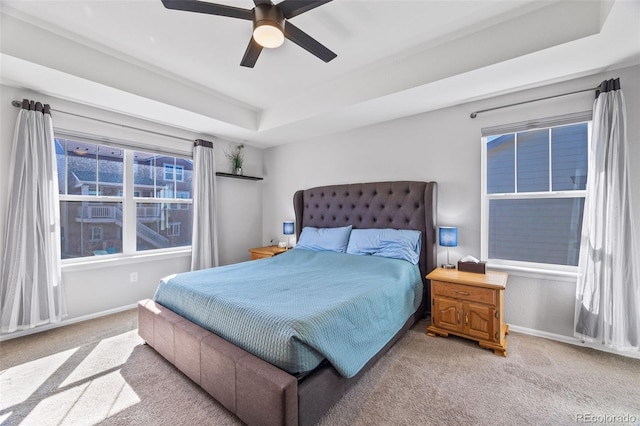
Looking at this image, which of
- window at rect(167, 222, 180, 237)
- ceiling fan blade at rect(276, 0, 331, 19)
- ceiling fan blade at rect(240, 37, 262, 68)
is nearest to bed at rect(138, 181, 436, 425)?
window at rect(167, 222, 180, 237)

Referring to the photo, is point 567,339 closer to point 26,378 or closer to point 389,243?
point 389,243

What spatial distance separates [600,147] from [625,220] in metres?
0.62

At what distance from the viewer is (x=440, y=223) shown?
314 cm

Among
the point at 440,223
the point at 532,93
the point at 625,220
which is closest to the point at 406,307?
the point at 440,223

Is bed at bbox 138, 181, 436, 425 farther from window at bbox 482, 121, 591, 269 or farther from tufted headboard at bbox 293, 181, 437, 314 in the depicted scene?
window at bbox 482, 121, 591, 269

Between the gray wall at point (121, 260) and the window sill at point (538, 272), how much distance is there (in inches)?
147

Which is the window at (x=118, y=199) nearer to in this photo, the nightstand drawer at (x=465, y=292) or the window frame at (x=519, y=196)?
the nightstand drawer at (x=465, y=292)

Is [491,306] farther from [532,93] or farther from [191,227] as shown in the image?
[191,227]

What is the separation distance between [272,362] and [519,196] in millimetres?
2823

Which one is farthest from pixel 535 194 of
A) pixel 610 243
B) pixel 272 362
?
pixel 272 362

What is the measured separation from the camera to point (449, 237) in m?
2.79

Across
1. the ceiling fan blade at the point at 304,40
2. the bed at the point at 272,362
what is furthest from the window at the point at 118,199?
the ceiling fan blade at the point at 304,40

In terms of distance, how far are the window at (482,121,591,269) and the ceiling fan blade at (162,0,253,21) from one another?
8.48 feet

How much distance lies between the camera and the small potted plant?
174 inches
